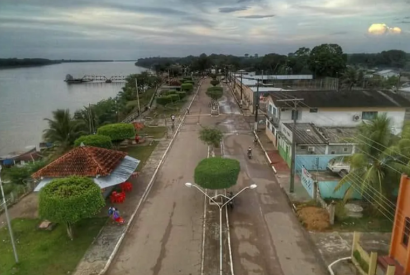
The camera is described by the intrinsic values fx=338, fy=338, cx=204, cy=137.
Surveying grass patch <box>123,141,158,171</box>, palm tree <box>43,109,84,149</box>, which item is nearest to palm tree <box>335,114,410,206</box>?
grass patch <box>123,141,158,171</box>

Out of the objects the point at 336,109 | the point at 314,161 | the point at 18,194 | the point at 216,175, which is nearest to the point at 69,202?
the point at 216,175

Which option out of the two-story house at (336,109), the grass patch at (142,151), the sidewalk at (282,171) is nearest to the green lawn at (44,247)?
the grass patch at (142,151)

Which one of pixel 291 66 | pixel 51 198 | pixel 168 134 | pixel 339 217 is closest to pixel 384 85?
pixel 291 66

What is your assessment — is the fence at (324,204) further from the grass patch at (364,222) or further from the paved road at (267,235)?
the paved road at (267,235)

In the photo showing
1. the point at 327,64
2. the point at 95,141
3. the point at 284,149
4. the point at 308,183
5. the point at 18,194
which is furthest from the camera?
the point at 327,64

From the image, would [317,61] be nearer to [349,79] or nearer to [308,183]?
[349,79]

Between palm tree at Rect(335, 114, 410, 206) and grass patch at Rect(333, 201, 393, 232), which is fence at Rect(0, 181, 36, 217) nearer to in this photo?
grass patch at Rect(333, 201, 393, 232)
